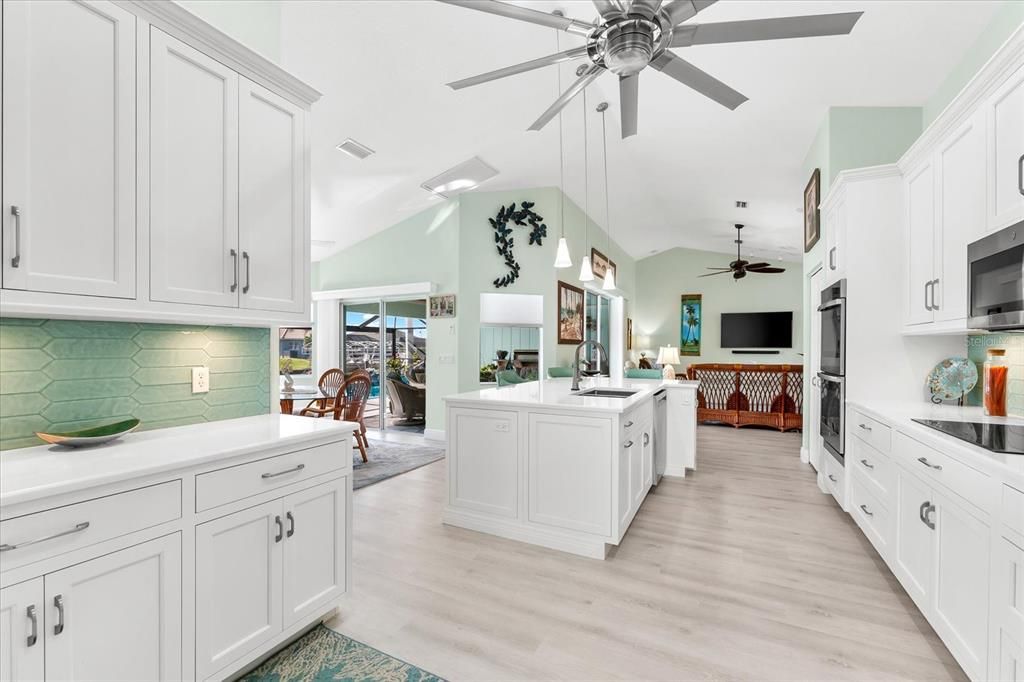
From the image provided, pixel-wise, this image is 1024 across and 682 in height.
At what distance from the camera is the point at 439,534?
295 centimetres

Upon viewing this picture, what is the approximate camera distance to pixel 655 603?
2164mm

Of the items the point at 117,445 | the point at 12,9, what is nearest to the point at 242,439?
the point at 117,445

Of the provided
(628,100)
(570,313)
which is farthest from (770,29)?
(570,313)

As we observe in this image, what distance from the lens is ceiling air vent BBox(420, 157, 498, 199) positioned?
16.2 feet

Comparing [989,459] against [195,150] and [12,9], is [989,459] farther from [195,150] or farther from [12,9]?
[12,9]

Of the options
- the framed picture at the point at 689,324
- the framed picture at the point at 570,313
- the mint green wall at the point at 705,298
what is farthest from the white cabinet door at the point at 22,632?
the framed picture at the point at 689,324

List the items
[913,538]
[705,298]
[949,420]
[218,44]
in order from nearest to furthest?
1. [218,44]
2. [913,538]
3. [949,420]
4. [705,298]

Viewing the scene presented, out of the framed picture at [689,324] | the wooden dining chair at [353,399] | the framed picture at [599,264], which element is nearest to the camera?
the wooden dining chair at [353,399]

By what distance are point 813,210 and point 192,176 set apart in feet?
15.4

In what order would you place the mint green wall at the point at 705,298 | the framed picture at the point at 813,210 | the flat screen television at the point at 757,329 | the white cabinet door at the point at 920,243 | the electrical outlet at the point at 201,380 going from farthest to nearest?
the mint green wall at the point at 705,298 < the flat screen television at the point at 757,329 < the framed picture at the point at 813,210 < the white cabinet door at the point at 920,243 < the electrical outlet at the point at 201,380

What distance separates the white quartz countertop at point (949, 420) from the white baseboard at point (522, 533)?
159cm

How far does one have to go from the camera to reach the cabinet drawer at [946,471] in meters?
1.45

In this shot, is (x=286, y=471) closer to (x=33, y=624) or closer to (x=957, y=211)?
(x=33, y=624)

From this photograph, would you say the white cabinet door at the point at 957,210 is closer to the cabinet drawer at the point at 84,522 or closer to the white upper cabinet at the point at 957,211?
the white upper cabinet at the point at 957,211
